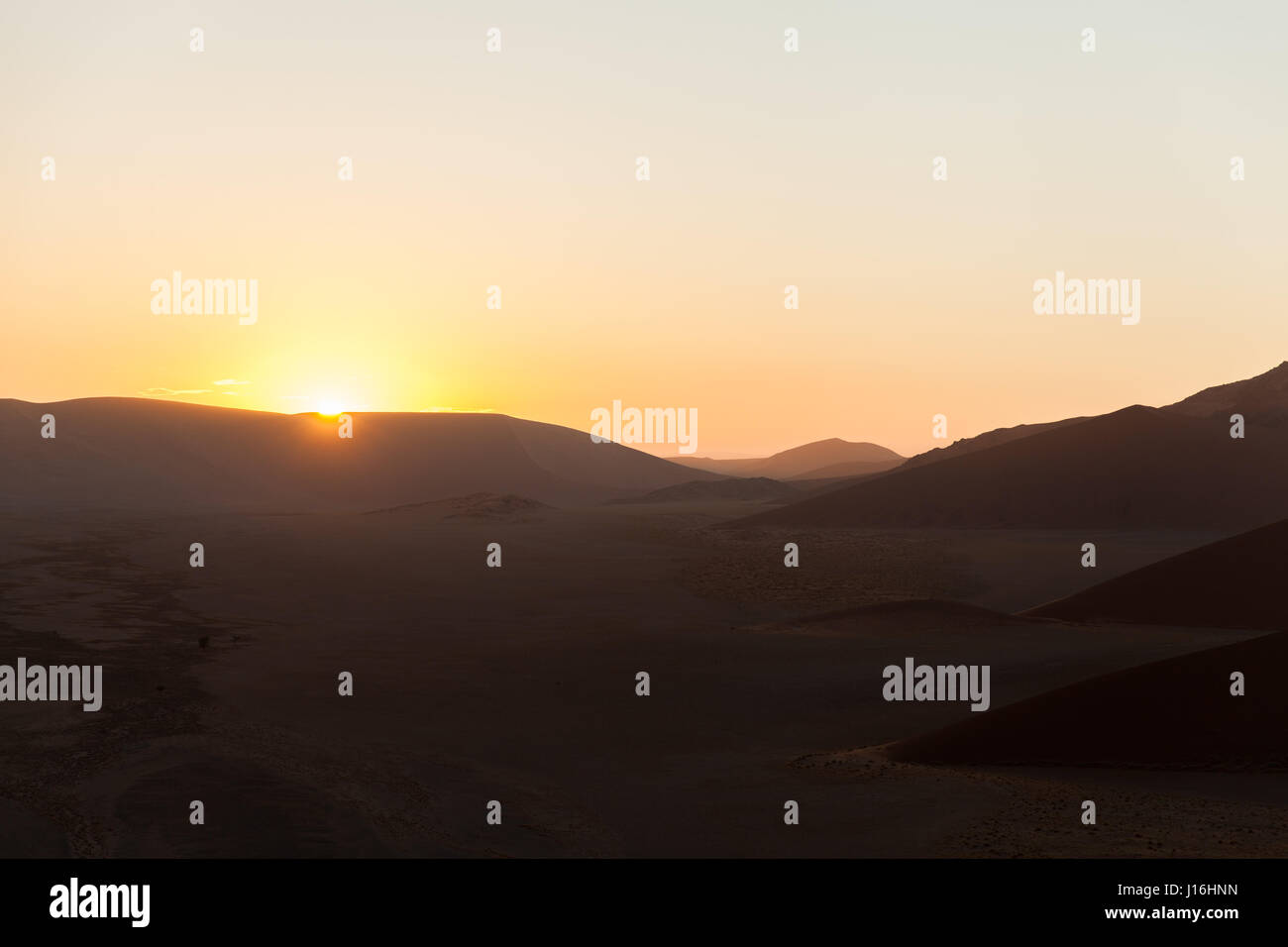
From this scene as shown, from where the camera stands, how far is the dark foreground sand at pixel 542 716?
11.8 meters

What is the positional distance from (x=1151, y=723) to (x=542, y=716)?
31.0ft

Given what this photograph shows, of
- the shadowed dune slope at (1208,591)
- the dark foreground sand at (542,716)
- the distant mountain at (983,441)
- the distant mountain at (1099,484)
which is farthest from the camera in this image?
the distant mountain at (983,441)

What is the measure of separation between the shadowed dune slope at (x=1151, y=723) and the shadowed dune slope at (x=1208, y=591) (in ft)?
37.5

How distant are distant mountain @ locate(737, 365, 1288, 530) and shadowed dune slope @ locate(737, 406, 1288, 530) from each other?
55 millimetres

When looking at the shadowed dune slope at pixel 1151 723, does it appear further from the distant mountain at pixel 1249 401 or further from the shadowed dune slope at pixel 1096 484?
the distant mountain at pixel 1249 401

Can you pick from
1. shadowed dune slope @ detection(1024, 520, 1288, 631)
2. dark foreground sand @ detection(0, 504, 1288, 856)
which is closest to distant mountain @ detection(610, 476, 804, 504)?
dark foreground sand @ detection(0, 504, 1288, 856)

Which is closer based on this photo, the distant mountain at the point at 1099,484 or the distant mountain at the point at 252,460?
the distant mountain at the point at 1099,484

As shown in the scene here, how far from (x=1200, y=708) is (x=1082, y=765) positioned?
191cm

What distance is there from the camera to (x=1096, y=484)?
2365 inches

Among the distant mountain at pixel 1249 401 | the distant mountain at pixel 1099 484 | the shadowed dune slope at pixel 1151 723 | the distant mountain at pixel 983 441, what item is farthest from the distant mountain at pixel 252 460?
the shadowed dune slope at pixel 1151 723

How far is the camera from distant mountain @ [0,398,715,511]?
101 m

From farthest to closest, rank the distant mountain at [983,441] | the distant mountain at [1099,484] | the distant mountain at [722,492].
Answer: the distant mountain at [722,492] < the distant mountain at [983,441] < the distant mountain at [1099,484]


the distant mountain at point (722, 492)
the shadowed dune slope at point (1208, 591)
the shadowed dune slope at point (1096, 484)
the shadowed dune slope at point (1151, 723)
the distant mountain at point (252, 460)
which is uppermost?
the distant mountain at point (252, 460)

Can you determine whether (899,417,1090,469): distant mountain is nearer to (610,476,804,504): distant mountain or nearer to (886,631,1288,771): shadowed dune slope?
(610,476,804,504): distant mountain
